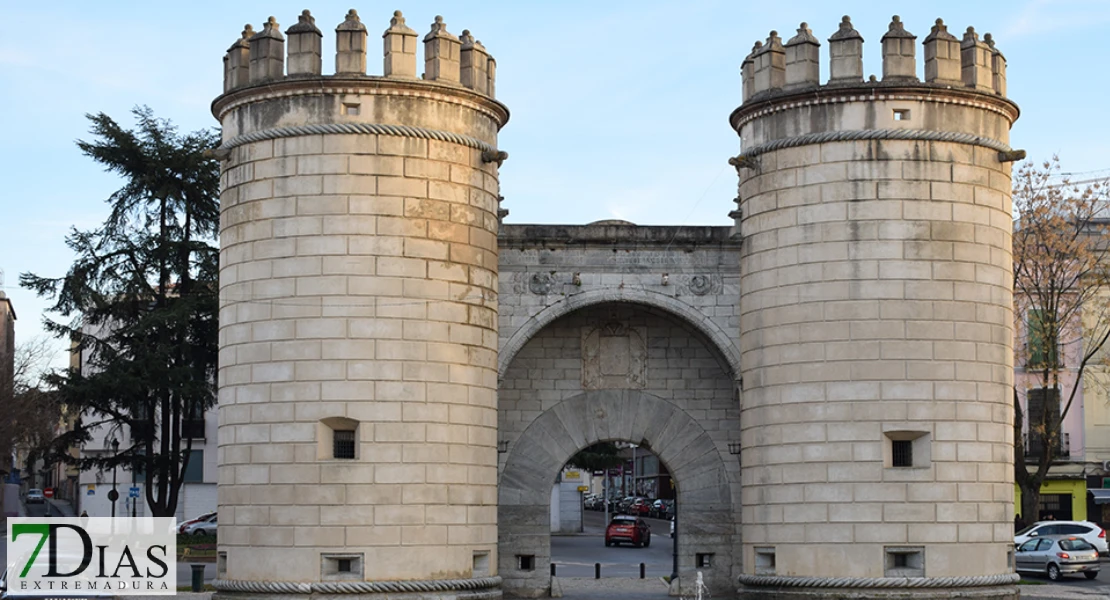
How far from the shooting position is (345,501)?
60.6ft

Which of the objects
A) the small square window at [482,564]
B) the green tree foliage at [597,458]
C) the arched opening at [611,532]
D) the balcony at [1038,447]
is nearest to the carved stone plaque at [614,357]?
the arched opening at [611,532]

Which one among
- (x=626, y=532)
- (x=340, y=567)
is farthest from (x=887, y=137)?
(x=626, y=532)

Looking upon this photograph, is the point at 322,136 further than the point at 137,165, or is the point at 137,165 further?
the point at 137,165

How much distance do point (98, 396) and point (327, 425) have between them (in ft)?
62.9

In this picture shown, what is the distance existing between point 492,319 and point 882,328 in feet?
17.8

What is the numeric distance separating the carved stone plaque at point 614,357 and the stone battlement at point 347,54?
15.1 ft

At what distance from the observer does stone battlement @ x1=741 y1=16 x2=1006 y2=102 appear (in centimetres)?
2003

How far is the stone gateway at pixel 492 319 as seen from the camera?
61.5 feet

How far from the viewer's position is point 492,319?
2012 centimetres

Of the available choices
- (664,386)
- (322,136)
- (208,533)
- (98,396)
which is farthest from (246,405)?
(208,533)

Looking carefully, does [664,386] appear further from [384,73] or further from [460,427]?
[384,73]

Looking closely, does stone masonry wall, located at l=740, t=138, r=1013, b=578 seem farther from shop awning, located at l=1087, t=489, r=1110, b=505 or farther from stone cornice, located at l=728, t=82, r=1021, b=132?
shop awning, located at l=1087, t=489, r=1110, b=505

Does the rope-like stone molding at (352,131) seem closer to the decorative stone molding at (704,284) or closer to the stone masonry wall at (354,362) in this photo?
the stone masonry wall at (354,362)

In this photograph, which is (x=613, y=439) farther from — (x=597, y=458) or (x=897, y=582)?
(x=597, y=458)
